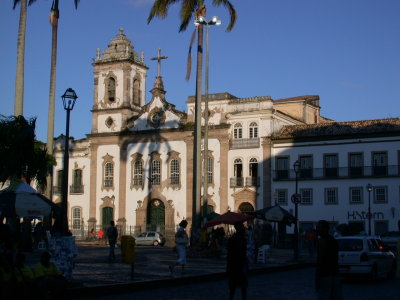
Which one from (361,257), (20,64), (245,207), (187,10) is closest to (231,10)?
(187,10)

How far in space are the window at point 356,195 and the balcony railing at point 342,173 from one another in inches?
35.6

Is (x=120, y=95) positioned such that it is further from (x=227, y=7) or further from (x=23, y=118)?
(x=23, y=118)

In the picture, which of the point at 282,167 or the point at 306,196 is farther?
the point at 282,167

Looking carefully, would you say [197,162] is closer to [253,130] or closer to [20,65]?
[20,65]

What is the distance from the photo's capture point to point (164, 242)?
1962 inches

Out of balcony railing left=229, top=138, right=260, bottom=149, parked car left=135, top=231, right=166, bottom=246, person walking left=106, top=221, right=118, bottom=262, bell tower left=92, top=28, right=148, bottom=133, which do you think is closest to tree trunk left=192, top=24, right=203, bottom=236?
person walking left=106, top=221, right=118, bottom=262

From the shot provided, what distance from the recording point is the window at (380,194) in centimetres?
4669

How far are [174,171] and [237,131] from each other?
6234 millimetres

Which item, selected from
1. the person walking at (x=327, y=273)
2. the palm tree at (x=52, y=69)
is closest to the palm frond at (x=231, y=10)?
the palm tree at (x=52, y=69)

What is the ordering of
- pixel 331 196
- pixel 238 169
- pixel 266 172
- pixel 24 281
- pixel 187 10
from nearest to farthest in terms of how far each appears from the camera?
pixel 24 281
pixel 187 10
pixel 331 196
pixel 266 172
pixel 238 169

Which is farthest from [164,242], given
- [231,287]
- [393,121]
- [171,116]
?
[231,287]

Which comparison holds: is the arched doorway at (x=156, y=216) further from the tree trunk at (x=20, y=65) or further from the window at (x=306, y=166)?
the tree trunk at (x=20, y=65)

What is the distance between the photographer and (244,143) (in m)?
51.4

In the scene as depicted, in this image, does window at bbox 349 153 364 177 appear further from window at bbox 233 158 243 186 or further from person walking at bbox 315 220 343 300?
person walking at bbox 315 220 343 300
